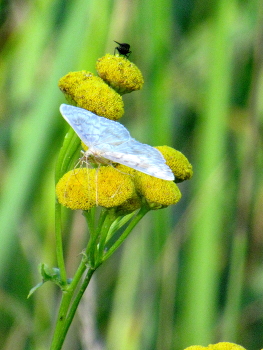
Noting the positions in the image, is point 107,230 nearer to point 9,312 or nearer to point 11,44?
point 9,312

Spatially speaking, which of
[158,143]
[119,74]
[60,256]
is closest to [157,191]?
[60,256]

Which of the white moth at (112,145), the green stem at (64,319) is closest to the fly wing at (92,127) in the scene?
the white moth at (112,145)

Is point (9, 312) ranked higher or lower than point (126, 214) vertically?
lower

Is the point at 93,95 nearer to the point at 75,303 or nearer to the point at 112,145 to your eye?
the point at 112,145

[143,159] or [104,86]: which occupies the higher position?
[104,86]

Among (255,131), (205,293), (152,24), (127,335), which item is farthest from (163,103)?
(127,335)
